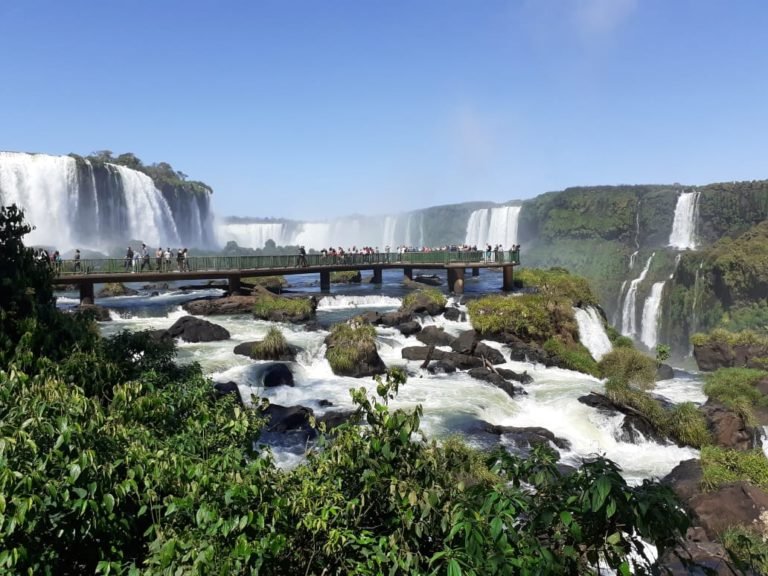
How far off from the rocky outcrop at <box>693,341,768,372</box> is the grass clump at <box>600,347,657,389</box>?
659cm

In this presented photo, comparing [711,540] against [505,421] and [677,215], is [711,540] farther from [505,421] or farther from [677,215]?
[677,215]

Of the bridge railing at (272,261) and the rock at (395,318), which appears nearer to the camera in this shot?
the rock at (395,318)

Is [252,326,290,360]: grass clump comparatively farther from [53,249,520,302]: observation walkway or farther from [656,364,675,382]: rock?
[656,364,675,382]: rock

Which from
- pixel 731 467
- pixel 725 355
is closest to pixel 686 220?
pixel 725 355

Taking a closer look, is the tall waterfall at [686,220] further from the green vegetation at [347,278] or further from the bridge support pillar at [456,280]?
the green vegetation at [347,278]

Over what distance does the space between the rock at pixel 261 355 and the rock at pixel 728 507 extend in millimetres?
13527

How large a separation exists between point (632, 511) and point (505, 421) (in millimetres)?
13199

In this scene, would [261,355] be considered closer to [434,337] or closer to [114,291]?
[434,337]

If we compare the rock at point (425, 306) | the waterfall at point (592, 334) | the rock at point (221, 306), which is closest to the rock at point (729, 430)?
the waterfall at point (592, 334)

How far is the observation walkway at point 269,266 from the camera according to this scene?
28797 millimetres

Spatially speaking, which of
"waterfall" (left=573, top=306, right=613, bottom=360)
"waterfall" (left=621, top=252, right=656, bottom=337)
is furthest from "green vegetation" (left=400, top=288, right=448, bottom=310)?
"waterfall" (left=621, top=252, right=656, bottom=337)

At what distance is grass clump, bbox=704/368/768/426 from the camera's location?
55.1 ft

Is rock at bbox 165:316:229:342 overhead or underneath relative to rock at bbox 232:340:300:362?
overhead

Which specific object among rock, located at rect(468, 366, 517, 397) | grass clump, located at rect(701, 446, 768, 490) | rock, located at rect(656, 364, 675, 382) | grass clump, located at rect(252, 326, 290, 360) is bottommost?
rock, located at rect(656, 364, 675, 382)
